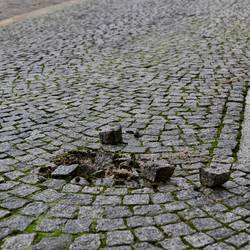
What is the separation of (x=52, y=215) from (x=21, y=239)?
0.36 m

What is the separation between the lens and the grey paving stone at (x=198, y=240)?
3.34 meters

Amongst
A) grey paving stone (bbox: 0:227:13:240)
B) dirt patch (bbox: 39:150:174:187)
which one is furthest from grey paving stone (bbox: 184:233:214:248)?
grey paving stone (bbox: 0:227:13:240)

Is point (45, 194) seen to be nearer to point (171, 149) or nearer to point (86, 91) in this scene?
point (171, 149)

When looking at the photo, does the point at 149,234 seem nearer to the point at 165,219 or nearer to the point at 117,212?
the point at 165,219

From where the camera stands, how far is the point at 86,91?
733 cm

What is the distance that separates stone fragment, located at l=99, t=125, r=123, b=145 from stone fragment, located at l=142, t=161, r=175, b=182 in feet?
2.83

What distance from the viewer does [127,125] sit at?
18.7 feet

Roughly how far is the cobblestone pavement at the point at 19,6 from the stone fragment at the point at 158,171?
12760mm

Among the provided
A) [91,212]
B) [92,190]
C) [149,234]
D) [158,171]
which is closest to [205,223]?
[149,234]

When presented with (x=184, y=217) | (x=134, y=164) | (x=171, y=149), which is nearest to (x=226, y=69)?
(x=171, y=149)

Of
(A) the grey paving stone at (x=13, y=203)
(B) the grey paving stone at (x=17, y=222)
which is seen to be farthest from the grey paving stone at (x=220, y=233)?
(A) the grey paving stone at (x=13, y=203)

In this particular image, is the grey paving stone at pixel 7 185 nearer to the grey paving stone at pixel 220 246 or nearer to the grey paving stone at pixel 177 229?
the grey paving stone at pixel 177 229

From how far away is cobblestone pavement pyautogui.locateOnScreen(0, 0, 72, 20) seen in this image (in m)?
16.7

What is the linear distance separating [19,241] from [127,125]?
8.35 feet
